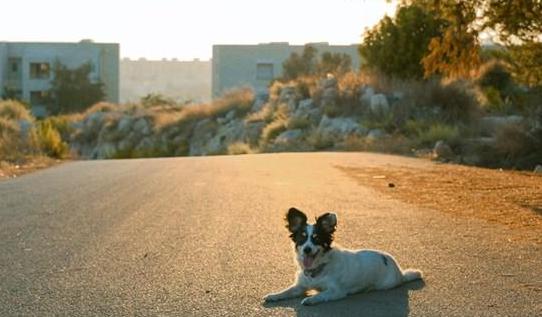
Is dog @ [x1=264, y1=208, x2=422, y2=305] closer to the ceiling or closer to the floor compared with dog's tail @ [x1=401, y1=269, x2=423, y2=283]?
closer to the ceiling

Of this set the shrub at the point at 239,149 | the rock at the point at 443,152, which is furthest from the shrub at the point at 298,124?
the rock at the point at 443,152

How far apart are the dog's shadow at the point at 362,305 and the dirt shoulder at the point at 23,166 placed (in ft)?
53.4

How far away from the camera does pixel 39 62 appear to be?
105m

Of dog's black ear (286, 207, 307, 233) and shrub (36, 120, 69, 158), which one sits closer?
dog's black ear (286, 207, 307, 233)

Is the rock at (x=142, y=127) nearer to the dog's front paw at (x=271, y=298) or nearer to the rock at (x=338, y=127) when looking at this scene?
the rock at (x=338, y=127)

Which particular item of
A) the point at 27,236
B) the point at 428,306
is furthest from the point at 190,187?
the point at 428,306

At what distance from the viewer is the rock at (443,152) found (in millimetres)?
31591

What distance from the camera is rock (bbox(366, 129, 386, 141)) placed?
130 feet

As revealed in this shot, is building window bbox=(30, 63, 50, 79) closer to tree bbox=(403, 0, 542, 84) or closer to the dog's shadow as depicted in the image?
tree bbox=(403, 0, 542, 84)

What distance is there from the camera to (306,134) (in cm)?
4494

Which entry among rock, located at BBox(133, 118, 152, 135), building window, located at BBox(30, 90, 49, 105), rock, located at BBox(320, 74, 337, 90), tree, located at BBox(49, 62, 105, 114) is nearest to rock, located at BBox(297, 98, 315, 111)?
rock, located at BBox(320, 74, 337, 90)

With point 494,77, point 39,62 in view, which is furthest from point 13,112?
point 39,62

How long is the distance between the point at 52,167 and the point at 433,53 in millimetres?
12775

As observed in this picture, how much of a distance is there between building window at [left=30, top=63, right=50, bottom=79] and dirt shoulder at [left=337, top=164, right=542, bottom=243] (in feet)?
265
